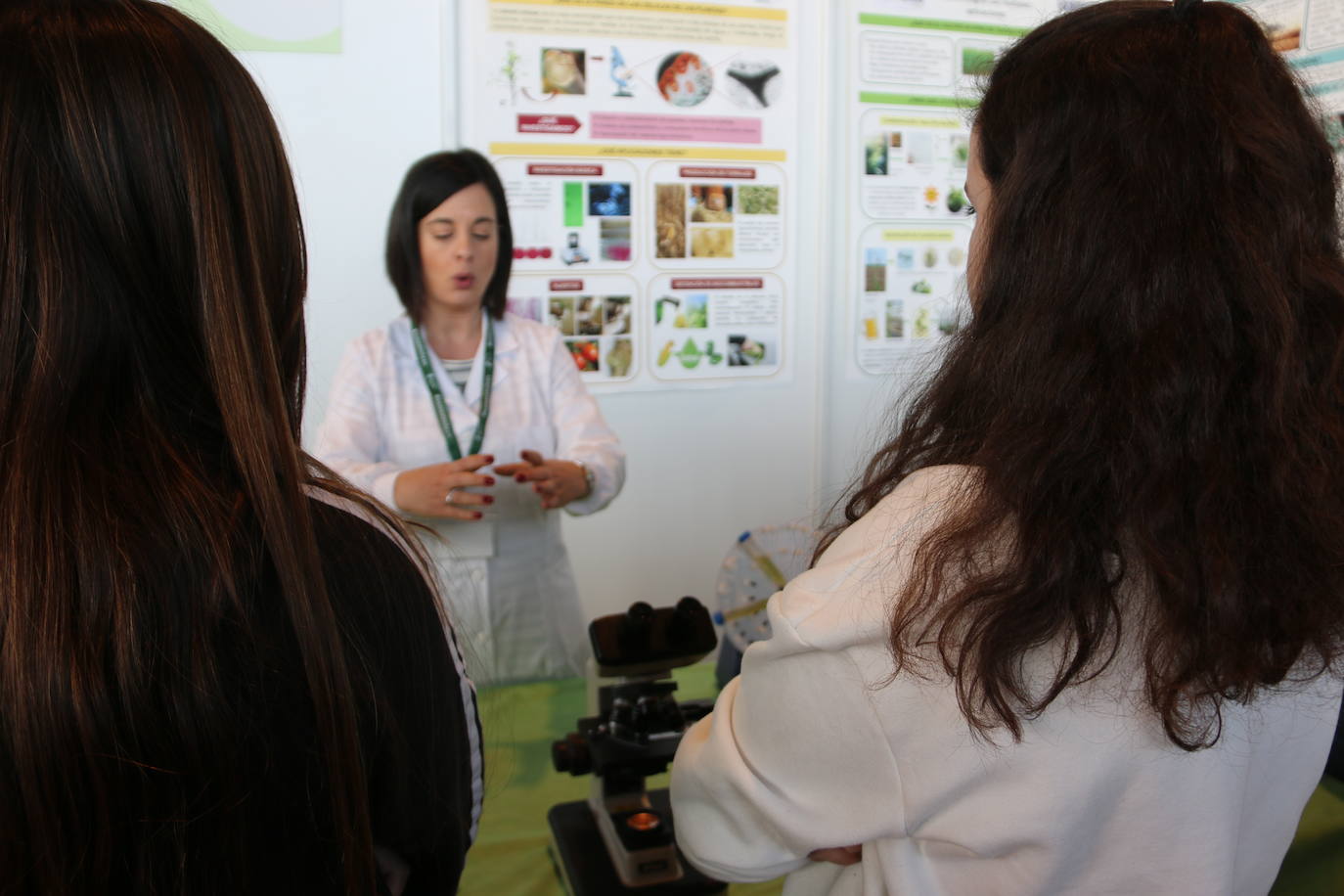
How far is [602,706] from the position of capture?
52.7 inches

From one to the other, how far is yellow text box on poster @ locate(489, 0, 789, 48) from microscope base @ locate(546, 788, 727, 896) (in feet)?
7.34

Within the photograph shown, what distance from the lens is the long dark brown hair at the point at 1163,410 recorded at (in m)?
0.66

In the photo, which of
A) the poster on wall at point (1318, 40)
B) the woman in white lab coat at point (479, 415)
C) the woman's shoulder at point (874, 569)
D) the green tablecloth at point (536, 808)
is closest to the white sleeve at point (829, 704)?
the woman's shoulder at point (874, 569)

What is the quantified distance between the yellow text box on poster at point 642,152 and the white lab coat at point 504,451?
2.28ft

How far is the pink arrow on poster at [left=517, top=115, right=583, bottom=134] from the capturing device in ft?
9.28

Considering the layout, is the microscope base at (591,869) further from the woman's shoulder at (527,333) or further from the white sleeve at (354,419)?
the woman's shoulder at (527,333)

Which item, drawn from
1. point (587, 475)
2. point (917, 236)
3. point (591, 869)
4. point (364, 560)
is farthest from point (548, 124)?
point (364, 560)

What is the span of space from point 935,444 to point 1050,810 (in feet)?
0.95

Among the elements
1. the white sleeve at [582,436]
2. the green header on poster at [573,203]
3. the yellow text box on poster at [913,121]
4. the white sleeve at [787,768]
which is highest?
the yellow text box on poster at [913,121]

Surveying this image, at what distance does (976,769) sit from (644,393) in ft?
8.09

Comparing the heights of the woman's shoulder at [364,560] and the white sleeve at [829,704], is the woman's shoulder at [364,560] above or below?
above

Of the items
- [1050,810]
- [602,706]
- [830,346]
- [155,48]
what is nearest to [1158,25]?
[1050,810]

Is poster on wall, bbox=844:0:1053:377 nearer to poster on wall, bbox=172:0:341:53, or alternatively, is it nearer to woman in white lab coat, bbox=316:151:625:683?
woman in white lab coat, bbox=316:151:625:683

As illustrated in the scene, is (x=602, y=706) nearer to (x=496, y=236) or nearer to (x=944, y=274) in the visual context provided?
(x=496, y=236)
